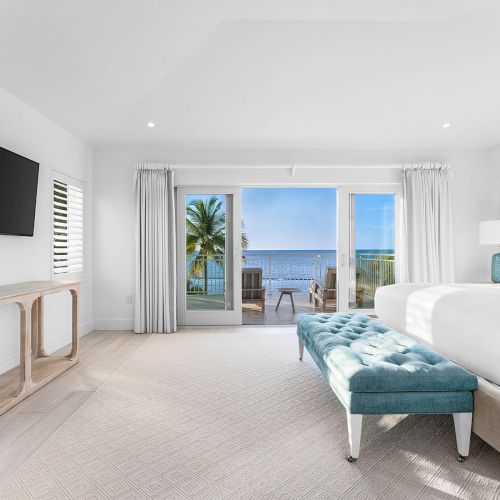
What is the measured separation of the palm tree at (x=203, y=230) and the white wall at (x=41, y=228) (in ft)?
4.42

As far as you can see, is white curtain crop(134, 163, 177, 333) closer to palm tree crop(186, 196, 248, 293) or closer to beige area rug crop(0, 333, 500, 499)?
palm tree crop(186, 196, 248, 293)

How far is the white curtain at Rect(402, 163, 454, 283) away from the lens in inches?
187

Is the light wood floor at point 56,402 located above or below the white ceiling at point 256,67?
below

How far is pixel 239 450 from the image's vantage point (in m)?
1.92

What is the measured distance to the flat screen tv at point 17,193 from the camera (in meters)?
2.90

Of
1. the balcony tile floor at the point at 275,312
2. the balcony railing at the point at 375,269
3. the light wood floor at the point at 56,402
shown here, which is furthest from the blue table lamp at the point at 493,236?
the light wood floor at the point at 56,402

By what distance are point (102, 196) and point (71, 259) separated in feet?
3.34

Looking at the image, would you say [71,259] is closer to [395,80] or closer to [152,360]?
[152,360]

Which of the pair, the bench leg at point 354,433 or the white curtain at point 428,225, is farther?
the white curtain at point 428,225

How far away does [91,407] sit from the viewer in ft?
8.04

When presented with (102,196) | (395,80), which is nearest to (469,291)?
(395,80)

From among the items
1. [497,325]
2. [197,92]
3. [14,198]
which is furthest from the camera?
[197,92]

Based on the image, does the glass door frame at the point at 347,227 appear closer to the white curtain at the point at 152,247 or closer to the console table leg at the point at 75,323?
the white curtain at the point at 152,247

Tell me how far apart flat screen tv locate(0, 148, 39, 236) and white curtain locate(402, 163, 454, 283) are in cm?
442
